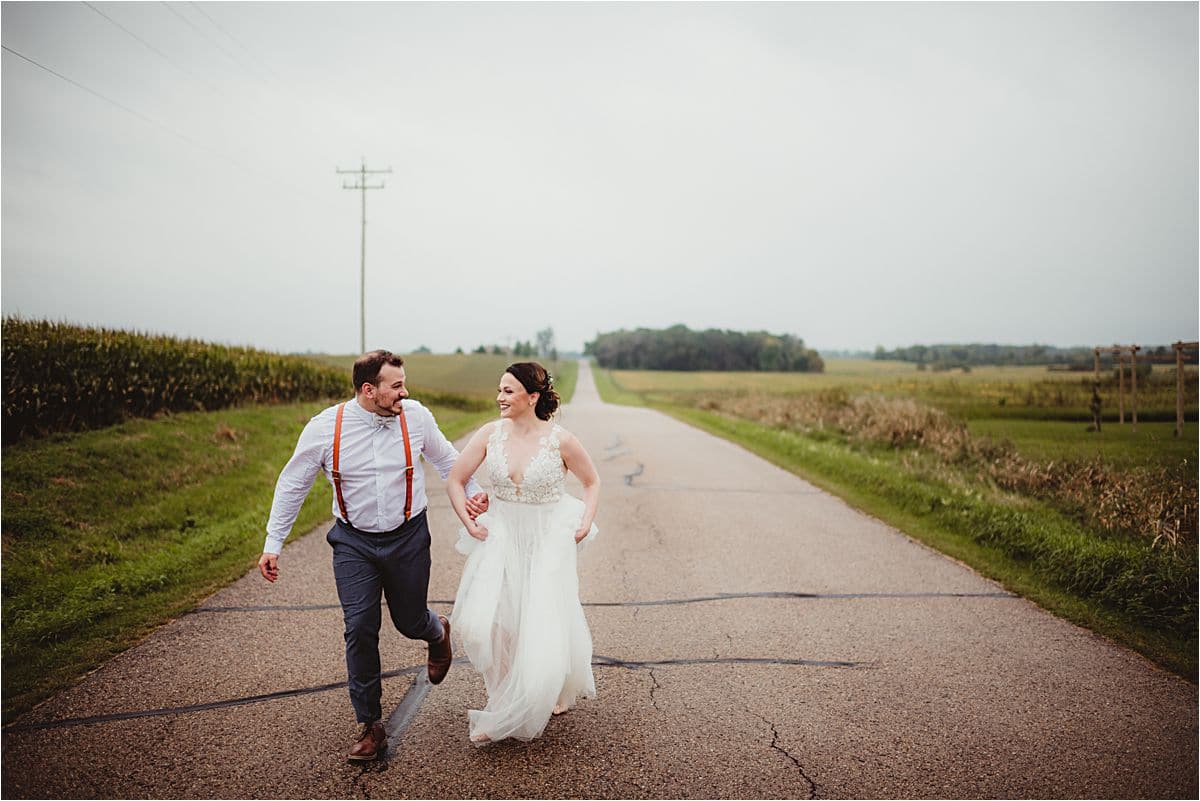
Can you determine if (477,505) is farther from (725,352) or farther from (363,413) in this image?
(725,352)

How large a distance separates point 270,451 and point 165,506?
387 cm

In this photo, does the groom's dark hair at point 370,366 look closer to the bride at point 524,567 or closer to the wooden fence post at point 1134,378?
the bride at point 524,567

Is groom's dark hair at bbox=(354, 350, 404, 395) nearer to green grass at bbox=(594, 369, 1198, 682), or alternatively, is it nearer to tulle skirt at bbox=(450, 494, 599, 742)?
tulle skirt at bbox=(450, 494, 599, 742)

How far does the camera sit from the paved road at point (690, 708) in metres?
3.31

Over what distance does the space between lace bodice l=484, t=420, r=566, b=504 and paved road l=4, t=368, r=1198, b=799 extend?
1275mm

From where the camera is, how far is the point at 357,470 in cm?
366

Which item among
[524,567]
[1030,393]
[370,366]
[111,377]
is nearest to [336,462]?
[370,366]

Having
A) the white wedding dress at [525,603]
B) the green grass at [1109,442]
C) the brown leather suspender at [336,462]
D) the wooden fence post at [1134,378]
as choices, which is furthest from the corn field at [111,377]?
the wooden fence post at [1134,378]

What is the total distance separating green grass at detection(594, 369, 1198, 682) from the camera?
553cm

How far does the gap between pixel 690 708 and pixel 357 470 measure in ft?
7.50

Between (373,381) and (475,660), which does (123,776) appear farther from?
(373,381)

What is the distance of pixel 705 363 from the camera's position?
84875mm

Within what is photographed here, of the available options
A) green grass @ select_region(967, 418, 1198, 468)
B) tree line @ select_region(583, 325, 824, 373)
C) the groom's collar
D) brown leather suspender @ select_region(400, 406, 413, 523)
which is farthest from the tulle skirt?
tree line @ select_region(583, 325, 824, 373)

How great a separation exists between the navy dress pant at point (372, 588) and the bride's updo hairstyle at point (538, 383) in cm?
91
